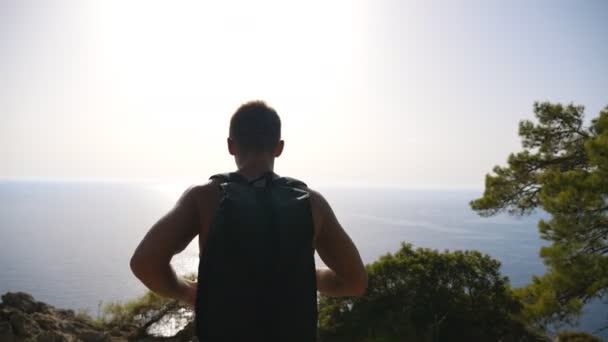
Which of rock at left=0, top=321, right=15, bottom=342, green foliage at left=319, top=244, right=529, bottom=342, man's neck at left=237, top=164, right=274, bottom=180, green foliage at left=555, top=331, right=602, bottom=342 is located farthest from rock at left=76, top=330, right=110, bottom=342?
green foliage at left=555, top=331, right=602, bottom=342

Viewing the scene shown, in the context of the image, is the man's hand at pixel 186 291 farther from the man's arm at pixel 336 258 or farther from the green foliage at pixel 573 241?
the green foliage at pixel 573 241

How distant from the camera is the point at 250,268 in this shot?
1616 mm

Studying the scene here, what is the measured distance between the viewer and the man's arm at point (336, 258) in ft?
6.50

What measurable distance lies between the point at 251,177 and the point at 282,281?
58 cm

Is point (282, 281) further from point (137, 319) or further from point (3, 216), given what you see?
point (3, 216)

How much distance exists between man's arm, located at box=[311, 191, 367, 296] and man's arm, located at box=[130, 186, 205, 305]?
69 cm

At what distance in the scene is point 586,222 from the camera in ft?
24.7

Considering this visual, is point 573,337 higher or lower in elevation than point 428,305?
lower

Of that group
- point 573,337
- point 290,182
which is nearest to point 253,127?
point 290,182

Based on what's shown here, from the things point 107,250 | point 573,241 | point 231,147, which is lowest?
point 107,250

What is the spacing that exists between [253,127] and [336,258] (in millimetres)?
938

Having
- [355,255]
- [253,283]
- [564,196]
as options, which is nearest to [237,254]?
[253,283]

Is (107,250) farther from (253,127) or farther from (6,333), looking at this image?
(253,127)

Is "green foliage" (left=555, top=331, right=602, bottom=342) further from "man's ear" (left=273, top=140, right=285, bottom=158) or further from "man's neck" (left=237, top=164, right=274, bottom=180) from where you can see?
→ "man's neck" (left=237, top=164, right=274, bottom=180)
